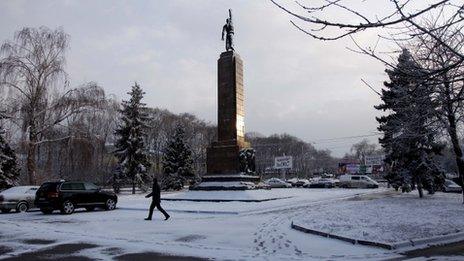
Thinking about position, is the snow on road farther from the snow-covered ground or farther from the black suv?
the black suv

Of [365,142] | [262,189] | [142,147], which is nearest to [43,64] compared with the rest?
[142,147]

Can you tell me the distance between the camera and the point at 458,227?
1523cm

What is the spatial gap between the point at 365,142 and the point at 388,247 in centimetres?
15872

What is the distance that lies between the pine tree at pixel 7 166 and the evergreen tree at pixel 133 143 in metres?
11.0

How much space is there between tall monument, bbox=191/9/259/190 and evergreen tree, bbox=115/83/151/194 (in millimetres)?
19796

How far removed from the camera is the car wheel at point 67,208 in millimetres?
22531

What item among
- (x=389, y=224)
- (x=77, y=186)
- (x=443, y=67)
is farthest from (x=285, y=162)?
(x=443, y=67)

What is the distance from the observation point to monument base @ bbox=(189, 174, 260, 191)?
29686mm

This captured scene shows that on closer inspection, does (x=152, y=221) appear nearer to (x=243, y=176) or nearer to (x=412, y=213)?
(x=412, y=213)

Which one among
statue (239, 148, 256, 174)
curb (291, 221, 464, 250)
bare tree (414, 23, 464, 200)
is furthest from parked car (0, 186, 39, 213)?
bare tree (414, 23, 464, 200)

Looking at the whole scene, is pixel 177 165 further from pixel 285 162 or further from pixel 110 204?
pixel 110 204

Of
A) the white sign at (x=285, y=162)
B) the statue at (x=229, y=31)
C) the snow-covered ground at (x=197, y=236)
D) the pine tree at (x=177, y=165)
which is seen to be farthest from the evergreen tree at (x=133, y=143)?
the white sign at (x=285, y=162)

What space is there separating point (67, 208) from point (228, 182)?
1071 centimetres

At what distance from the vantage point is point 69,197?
22.9 m
